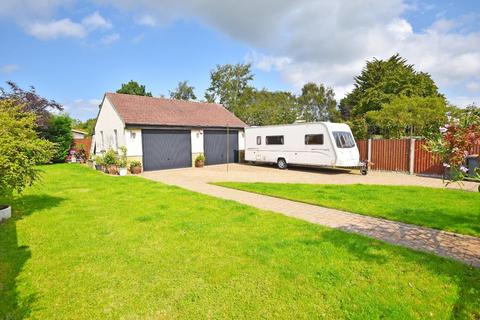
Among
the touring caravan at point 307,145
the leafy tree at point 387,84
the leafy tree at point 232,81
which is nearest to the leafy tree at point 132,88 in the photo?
the leafy tree at point 232,81

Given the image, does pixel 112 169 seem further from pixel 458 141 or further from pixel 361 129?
pixel 361 129

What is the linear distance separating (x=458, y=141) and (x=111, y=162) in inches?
643

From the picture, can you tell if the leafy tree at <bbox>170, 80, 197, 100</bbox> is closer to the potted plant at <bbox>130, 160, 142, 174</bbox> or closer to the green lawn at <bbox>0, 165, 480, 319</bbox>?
the potted plant at <bbox>130, 160, 142, 174</bbox>

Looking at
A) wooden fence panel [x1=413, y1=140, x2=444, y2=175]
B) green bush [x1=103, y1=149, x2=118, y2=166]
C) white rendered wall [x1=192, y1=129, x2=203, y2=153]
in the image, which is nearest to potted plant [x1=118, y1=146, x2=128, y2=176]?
green bush [x1=103, y1=149, x2=118, y2=166]

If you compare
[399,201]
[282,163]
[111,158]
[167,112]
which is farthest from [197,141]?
[399,201]

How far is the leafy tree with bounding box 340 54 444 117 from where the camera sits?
35.9 meters

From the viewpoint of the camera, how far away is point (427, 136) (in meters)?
4.07

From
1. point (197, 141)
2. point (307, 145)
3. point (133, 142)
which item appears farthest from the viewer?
point (197, 141)

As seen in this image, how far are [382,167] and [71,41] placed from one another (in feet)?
63.2

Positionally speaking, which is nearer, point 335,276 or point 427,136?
point 335,276

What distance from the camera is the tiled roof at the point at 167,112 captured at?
17.1 metres

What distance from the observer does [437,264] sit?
156 inches

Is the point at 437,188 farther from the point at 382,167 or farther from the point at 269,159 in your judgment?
the point at 269,159

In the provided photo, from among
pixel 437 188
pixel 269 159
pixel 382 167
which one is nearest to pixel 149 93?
pixel 269 159
